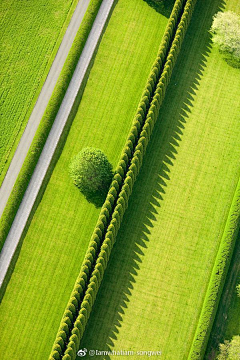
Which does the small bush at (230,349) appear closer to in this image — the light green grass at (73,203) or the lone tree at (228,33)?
the light green grass at (73,203)

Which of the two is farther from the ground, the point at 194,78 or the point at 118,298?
the point at 194,78

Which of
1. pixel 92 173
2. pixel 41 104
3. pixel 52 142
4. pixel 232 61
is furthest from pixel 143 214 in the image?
pixel 232 61

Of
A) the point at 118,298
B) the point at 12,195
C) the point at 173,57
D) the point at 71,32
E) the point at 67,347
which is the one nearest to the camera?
the point at 67,347

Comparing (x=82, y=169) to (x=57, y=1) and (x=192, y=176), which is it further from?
(x=57, y=1)

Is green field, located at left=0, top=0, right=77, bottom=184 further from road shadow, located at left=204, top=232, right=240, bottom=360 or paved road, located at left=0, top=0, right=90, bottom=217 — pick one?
road shadow, located at left=204, top=232, right=240, bottom=360

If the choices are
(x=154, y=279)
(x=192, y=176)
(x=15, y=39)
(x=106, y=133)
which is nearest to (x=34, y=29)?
(x=15, y=39)

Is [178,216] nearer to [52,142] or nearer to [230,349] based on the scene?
[230,349]
